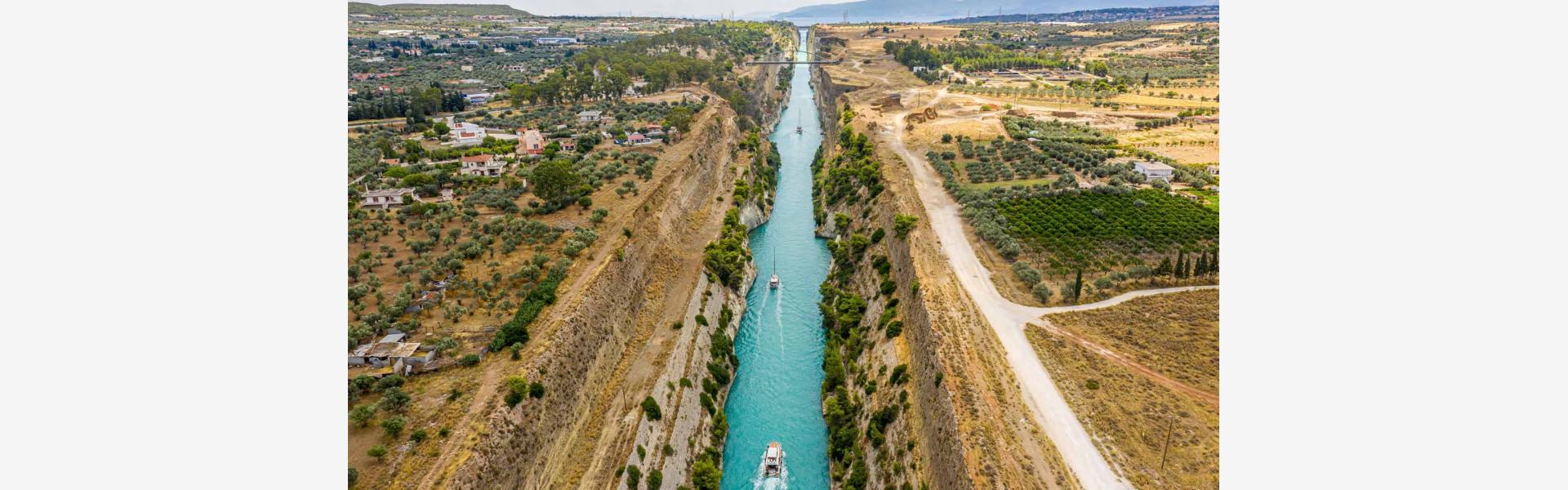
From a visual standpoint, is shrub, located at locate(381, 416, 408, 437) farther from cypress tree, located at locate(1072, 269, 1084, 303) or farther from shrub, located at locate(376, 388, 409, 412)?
cypress tree, located at locate(1072, 269, 1084, 303)

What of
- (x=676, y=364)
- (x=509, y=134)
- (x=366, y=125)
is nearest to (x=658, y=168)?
(x=509, y=134)

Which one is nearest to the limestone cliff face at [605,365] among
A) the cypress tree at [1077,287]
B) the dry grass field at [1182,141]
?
the cypress tree at [1077,287]

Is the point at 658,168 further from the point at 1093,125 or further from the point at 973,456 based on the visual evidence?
the point at 1093,125

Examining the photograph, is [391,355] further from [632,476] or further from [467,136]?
[467,136]

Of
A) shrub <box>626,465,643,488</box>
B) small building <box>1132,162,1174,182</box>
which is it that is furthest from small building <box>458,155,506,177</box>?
small building <box>1132,162,1174,182</box>

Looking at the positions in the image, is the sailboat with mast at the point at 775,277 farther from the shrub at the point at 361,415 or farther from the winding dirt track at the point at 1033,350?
the shrub at the point at 361,415
